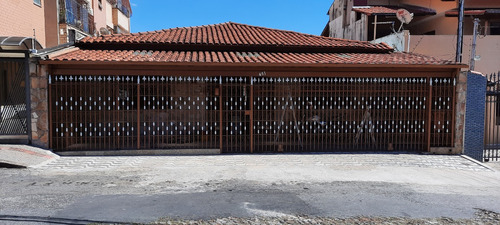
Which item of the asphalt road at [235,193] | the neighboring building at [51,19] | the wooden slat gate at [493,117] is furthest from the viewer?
the neighboring building at [51,19]

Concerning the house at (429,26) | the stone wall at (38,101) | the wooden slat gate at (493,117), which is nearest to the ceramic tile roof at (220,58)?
the stone wall at (38,101)

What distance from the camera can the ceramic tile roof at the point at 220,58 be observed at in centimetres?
941

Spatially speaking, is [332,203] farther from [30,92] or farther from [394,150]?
[30,92]

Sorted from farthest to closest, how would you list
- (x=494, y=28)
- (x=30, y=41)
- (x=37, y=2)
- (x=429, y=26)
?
(x=429, y=26) → (x=494, y=28) → (x=37, y=2) → (x=30, y=41)

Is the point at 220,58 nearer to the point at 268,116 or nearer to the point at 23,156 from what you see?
the point at 268,116

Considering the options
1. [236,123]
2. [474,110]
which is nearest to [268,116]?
[236,123]

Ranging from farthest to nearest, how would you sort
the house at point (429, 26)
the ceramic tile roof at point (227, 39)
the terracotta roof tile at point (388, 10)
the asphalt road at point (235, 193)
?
1. the terracotta roof tile at point (388, 10)
2. the house at point (429, 26)
3. the ceramic tile roof at point (227, 39)
4. the asphalt road at point (235, 193)

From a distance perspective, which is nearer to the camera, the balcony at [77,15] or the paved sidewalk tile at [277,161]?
the paved sidewalk tile at [277,161]

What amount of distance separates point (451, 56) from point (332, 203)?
1275 cm

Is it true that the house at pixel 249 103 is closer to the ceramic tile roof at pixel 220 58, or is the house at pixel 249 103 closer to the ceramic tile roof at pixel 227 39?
the ceramic tile roof at pixel 220 58

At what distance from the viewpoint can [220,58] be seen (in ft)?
33.0

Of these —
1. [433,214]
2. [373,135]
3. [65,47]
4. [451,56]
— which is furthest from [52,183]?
[451,56]

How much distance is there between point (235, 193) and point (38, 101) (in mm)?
6248

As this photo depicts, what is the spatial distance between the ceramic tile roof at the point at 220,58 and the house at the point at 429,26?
4875 mm
